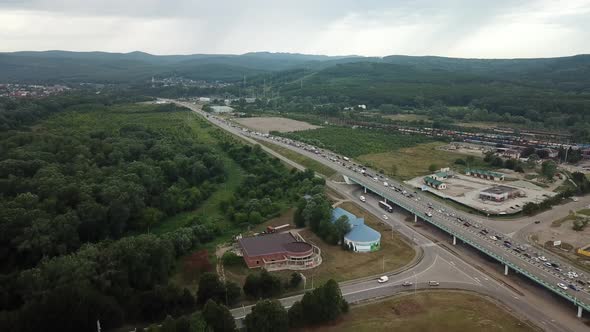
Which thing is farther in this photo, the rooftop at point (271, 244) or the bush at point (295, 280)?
the rooftop at point (271, 244)

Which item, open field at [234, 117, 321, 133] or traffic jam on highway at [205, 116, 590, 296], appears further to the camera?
open field at [234, 117, 321, 133]

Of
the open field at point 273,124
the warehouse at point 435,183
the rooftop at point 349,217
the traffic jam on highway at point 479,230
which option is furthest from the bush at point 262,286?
the open field at point 273,124

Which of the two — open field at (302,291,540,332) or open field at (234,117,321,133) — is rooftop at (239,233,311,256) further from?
open field at (234,117,321,133)

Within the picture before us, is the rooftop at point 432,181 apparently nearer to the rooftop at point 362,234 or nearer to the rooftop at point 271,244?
the rooftop at point 362,234

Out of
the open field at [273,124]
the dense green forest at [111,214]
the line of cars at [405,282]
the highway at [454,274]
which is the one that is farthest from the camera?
the open field at [273,124]

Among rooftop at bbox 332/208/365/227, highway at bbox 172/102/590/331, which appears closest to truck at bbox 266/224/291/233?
rooftop at bbox 332/208/365/227

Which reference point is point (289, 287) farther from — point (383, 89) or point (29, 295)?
point (383, 89)
